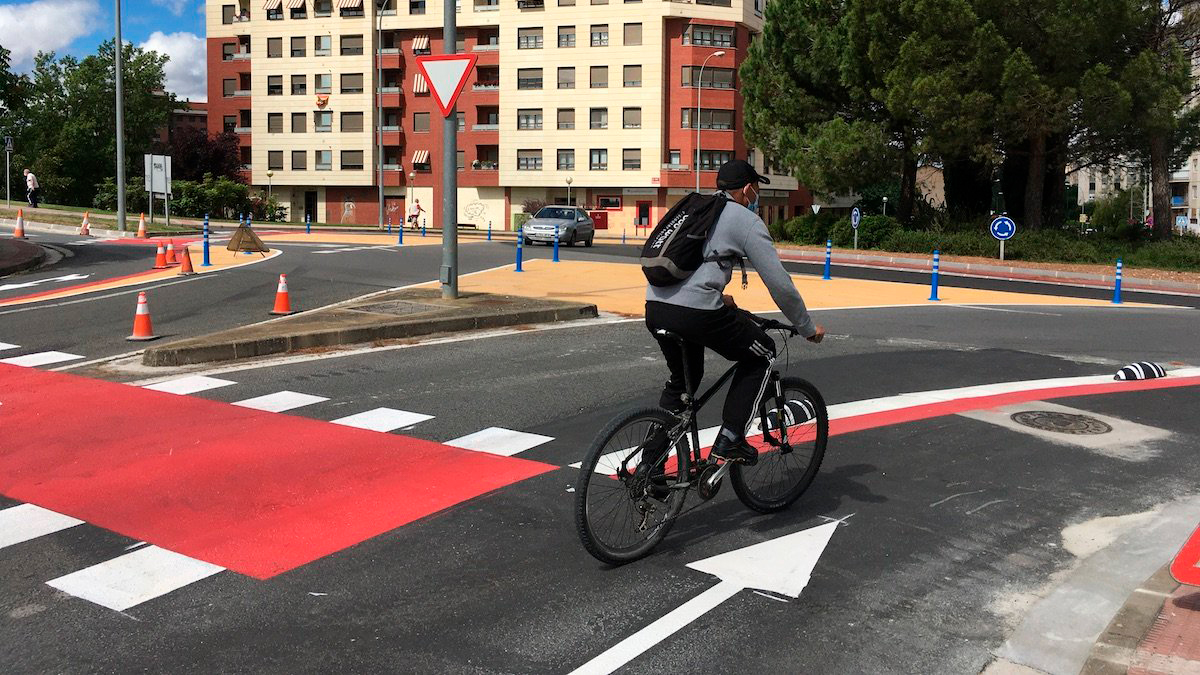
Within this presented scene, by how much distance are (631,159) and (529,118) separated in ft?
26.0

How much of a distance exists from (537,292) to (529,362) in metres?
8.06

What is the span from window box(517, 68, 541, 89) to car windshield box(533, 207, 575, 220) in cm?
3456

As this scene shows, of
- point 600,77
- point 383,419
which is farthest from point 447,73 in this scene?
point 600,77

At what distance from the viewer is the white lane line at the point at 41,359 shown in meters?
11.0

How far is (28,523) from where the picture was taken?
562cm

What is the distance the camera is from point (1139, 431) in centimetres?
812

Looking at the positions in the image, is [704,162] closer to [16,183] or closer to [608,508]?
[16,183]

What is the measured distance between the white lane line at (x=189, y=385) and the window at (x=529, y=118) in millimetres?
63885

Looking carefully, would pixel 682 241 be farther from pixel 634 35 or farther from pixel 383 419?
pixel 634 35

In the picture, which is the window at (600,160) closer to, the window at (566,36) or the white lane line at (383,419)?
the window at (566,36)

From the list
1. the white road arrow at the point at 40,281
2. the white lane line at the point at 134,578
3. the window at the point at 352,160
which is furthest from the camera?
the window at the point at 352,160

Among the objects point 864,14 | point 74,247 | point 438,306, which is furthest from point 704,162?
point 438,306

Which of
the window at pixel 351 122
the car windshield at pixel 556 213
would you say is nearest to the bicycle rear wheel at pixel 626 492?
the car windshield at pixel 556 213

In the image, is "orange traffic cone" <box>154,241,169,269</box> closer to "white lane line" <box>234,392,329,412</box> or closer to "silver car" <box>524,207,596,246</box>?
"white lane line" <box>234,392,329,412</box>
